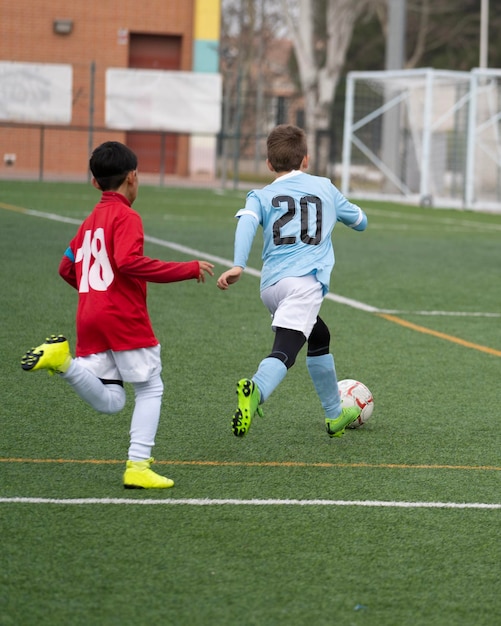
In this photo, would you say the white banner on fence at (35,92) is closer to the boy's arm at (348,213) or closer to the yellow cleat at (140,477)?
the boy's arm at (348,213)

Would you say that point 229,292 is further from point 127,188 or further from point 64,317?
point 127,188

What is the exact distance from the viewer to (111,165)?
470 centimetres

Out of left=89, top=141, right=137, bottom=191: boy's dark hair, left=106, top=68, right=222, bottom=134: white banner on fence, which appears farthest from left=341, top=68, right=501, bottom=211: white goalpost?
left=89, top=141, right=137, bottom=191: boy's dark hair

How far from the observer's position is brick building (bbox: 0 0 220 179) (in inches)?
1275

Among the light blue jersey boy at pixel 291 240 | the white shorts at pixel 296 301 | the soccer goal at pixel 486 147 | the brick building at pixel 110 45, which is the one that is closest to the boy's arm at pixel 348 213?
the light blue jersey boy at pixel 291 240

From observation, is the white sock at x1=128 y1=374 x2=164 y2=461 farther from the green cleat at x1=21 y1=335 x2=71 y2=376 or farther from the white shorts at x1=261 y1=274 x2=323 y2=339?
the white shorts at x1=261 y1=274 x2=323 y2=339

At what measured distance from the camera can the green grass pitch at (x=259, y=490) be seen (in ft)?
11.8

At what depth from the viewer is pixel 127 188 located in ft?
15.7

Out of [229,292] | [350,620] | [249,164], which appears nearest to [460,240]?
[229,292]

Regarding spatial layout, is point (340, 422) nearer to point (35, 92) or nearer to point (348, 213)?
point (348, 213)

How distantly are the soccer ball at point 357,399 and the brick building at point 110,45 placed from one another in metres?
26.5

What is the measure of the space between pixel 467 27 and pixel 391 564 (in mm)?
49490

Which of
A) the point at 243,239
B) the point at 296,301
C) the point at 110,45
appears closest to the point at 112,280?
the point at 243,239

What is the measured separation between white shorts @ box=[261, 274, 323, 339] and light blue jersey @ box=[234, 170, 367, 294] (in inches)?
1.3
